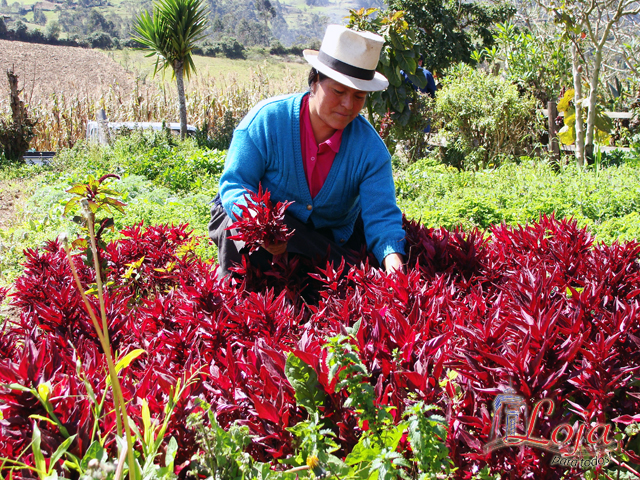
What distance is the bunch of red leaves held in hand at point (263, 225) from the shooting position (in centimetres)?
220

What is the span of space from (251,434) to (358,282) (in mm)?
996

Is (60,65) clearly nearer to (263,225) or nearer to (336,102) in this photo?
(336,102)

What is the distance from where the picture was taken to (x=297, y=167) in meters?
2.81

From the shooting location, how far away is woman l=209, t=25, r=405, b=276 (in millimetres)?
2631

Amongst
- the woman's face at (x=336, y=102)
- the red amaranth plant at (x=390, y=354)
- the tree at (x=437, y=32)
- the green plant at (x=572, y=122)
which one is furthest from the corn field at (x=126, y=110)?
the red amaranth plant at (x=390, y=354)

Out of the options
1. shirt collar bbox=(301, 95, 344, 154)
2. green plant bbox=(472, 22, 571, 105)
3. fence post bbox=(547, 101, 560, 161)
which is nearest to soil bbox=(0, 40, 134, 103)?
green plant bbox=(472, 22, 571, 105)

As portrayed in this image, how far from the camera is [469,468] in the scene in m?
1.25

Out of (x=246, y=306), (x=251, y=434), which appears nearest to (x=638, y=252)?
(x=246, y=306)

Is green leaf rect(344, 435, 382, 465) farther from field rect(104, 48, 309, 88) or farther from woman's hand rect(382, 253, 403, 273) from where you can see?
field rect(104, 48, 309, 88)

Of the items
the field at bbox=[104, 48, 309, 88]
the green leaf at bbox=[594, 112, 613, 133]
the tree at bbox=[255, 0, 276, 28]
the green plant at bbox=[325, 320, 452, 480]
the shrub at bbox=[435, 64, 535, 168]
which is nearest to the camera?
the green plant at bbox=[325, 320, 452, 480]

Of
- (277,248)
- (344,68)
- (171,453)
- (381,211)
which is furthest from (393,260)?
(171,453)

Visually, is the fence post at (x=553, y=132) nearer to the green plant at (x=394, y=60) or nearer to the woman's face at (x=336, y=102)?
the green plant at (x=394, y=60)

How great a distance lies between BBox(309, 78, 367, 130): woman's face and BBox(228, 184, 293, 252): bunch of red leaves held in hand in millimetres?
700

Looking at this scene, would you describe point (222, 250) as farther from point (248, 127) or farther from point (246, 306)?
point (246, 306)
